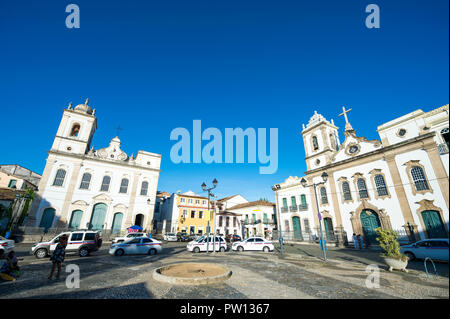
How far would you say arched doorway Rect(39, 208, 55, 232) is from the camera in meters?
24.1

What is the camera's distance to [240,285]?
23.1 ft

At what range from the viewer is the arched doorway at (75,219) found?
25628 mm

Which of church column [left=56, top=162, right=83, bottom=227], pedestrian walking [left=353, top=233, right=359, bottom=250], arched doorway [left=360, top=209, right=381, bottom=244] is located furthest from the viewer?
church column [left=56, top=162, right=83, bottom=227]

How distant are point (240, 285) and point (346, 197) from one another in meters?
20.7

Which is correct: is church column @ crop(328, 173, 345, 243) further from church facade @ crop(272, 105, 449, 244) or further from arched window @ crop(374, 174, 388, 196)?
arched window @ crop(374, 174, 388, 196)

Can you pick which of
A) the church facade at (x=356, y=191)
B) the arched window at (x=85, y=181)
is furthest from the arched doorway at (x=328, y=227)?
the arched window at (x=85, y=181)

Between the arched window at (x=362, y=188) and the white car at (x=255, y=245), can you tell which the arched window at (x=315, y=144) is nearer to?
the arched window at (x=362, y=188)

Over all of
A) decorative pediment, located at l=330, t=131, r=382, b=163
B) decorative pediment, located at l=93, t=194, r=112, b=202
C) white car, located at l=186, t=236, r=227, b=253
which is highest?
decorative pediment, located at l=330, t=131, r=382, b=163

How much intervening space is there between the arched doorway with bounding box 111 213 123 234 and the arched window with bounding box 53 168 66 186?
8.35 metres

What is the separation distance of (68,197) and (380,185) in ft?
123

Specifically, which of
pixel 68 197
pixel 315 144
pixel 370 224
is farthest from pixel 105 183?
pixel 370 224

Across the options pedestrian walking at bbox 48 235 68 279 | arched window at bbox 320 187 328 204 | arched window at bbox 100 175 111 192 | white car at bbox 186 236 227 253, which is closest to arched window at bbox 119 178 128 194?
arched window at bbox 100 175 111 192
